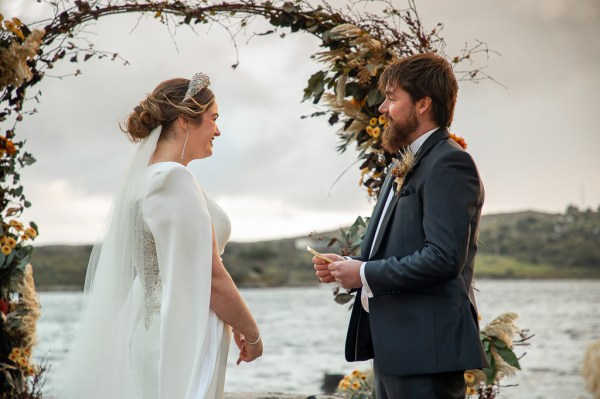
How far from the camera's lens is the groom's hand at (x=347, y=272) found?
3111mm

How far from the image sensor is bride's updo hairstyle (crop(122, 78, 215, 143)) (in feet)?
11.8

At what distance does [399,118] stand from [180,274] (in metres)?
1.16

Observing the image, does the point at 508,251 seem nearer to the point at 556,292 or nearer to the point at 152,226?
the point at 556,292

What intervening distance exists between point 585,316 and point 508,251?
35497 millimetres

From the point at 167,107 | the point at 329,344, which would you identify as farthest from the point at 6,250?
the point at 329,344

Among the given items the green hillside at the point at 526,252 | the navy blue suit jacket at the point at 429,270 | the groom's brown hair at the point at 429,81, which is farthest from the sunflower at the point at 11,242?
the green hillside at the point at 526,252

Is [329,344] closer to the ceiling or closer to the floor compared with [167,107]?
closer to the floor

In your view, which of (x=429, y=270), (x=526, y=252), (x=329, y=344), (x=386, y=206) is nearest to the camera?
(x=429, y=270)

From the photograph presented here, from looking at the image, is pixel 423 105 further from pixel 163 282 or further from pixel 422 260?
pixel 163 282

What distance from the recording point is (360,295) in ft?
11.0

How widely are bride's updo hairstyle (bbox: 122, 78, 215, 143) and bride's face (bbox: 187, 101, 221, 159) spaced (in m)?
0.03

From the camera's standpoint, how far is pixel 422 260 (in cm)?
292

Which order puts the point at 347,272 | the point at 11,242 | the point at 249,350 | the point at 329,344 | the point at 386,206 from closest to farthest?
1. the point at 347,272
2. the point at 386,206
3. the point at 249,350
4. the point at 11,242
5. the point at 329,344

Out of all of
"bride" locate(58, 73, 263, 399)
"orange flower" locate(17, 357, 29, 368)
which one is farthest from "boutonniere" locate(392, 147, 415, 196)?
"orange flower" locate(17, 357, 29, 368)
